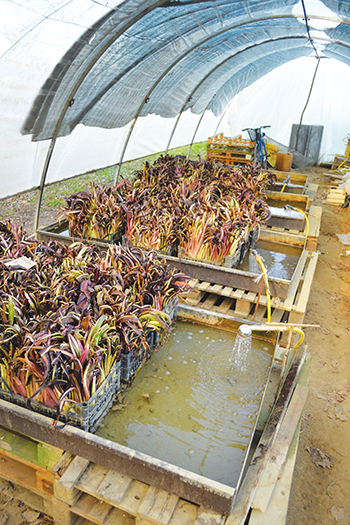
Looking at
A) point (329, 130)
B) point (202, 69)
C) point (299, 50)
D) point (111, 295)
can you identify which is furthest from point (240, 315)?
point (329, 130)

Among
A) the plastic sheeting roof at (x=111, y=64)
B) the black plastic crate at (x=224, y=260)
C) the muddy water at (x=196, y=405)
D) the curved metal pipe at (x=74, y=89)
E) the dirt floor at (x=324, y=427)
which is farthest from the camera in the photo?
the curved metal pipe at (x=74, y=89)

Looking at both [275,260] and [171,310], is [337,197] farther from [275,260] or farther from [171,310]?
[171,310]

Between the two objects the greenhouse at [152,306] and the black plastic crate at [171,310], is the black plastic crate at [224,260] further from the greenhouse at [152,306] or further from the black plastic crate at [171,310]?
the black plastic crate at [171,310]

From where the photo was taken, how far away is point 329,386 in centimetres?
392

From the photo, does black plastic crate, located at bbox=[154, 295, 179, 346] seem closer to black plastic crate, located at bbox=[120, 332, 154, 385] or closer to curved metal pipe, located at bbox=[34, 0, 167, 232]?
black plastic crate, located at bbox=[120, 332, 154, 385]

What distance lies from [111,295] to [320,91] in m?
15.0

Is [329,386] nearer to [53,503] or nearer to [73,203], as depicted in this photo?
[53,503]

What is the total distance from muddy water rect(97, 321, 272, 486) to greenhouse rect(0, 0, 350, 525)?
1cm

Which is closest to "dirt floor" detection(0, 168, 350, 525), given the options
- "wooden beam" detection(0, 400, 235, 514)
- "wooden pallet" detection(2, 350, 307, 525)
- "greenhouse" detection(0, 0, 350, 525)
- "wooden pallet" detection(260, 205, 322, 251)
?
"greenhouse" detection(0, 0, 350, 525)

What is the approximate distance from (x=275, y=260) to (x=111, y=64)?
3624 millimetres

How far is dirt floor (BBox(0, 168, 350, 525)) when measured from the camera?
8.79ft

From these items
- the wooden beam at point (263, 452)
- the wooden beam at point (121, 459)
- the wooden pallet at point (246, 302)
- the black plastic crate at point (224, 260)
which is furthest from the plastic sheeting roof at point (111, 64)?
the wooden beam at point (263, 452)

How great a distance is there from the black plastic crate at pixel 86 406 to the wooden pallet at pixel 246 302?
5.75 feet

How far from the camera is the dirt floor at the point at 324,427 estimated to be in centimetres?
268
